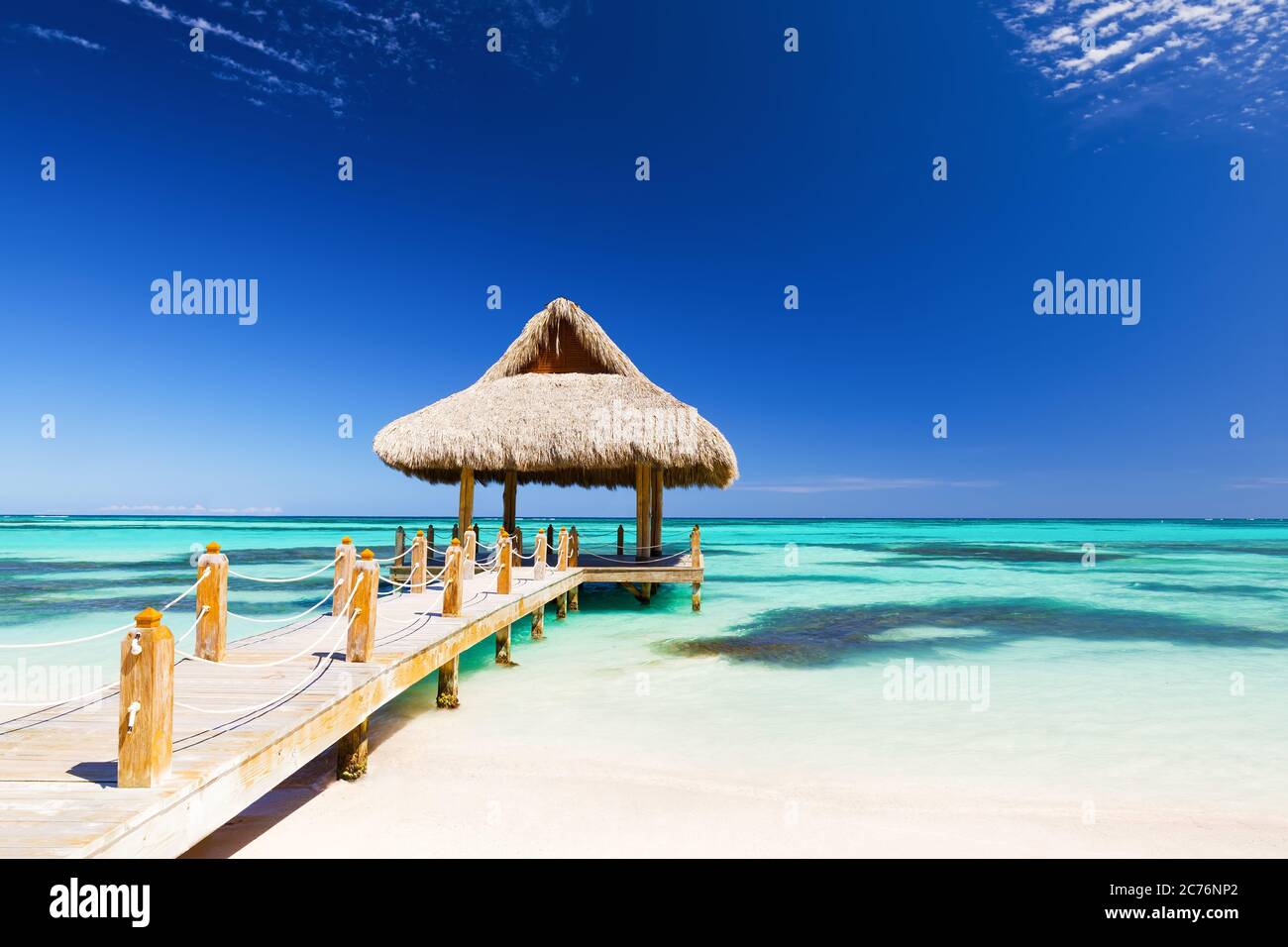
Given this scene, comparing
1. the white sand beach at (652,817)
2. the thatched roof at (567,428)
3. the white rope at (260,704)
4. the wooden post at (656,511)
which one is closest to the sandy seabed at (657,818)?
the white sand beach at (652,817)

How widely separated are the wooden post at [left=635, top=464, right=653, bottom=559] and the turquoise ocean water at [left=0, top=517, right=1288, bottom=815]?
1.24 m

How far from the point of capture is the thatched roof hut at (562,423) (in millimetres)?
12430

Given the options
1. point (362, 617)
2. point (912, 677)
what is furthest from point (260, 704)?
point (912, 677)

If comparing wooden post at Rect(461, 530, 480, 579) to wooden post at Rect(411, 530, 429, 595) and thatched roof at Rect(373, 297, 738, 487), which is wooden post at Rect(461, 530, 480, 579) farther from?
thatched roof at Rect(373, 297, 738, 487)

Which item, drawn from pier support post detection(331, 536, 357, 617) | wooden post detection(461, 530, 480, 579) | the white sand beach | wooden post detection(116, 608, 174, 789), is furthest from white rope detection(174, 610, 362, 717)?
wooden post detection(461, 530, 480, 579)

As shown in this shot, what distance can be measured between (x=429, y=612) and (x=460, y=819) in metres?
3.19

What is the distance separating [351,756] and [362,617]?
1021 millimetres

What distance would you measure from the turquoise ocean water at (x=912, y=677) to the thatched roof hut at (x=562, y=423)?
2860mm

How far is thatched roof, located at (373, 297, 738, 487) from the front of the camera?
12406 mm
